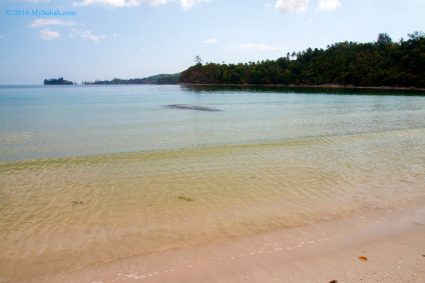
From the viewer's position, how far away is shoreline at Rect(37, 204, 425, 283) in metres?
4.96

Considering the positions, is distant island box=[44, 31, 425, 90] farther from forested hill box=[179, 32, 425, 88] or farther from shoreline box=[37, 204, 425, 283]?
shoreline box=[37, 204, 425, 283]

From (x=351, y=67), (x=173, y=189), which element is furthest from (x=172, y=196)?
(x=351, y=67)

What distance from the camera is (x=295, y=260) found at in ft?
17.7

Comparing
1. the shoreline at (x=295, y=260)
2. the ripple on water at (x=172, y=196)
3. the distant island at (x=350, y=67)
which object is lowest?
the ripple on water at (x=172, y=196)

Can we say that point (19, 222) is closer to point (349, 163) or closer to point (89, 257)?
point (89, 257)

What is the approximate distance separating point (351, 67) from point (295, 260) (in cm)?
13279

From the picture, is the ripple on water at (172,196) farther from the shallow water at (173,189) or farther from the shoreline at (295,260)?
the shoreline at (295,260)

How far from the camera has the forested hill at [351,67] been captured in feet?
347

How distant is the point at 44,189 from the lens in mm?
10273

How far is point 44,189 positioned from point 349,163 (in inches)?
427

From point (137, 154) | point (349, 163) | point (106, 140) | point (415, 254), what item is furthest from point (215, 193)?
point (106, 140)

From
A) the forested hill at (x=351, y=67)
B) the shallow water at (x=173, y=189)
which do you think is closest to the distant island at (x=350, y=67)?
the forested hill at (x=351, y=67)

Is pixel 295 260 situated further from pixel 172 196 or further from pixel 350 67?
pixel 350 67

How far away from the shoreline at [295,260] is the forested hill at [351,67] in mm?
111832
